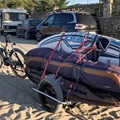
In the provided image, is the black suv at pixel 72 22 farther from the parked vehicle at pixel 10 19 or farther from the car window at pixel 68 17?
the parked vehicle at pixel 10 19

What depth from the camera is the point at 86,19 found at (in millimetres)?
15930

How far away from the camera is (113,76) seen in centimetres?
498

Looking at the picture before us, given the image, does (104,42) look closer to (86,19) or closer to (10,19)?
(86,19)

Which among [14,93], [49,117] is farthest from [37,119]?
[14,93]

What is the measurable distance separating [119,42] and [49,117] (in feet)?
6.26

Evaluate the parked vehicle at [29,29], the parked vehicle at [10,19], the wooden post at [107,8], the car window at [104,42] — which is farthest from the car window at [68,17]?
the parked vehicle at [10,19]

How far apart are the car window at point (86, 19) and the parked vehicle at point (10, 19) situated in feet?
37.0

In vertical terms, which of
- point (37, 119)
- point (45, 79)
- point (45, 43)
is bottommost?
point (37, 119)

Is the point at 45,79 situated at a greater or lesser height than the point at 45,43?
lesser

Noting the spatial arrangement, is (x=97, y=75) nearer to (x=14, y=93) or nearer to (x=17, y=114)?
(x=17, y=114)

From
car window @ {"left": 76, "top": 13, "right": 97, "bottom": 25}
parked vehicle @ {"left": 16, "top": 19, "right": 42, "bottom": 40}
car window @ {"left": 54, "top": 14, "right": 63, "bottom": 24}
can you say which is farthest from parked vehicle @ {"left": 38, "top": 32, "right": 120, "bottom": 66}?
parked vehicle @ {"left": 16, "top": 19, "right": 42, "bottom": 40}

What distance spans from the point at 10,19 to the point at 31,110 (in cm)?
2140

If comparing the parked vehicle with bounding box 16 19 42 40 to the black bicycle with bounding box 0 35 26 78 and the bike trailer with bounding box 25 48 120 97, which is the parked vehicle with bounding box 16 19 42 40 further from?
the bike trailer with bounding box 25 48 120 97

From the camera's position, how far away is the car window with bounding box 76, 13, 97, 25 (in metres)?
15.6
